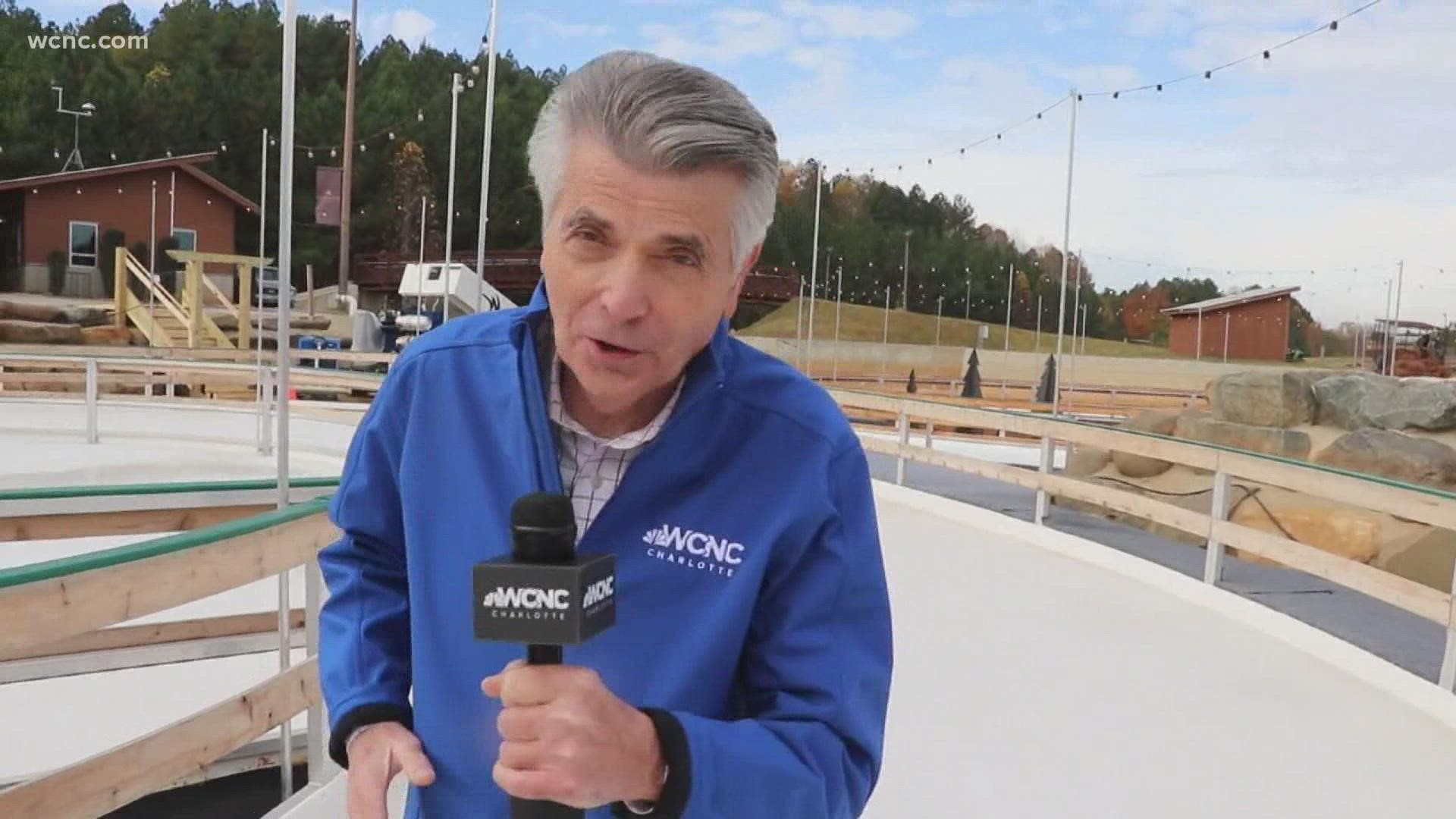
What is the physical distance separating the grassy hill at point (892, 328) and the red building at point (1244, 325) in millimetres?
9463

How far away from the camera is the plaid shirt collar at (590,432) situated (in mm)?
1047

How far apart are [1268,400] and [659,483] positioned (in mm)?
8015

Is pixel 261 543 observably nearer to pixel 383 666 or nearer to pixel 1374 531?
pixel 383 666

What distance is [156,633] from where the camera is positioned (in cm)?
358

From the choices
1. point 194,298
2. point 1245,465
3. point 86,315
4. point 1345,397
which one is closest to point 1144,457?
point 1345,397

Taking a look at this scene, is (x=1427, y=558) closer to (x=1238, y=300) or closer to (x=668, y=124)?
(x=668, y=124)

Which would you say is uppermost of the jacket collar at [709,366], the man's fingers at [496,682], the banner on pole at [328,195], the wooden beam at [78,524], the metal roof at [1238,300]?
the banner on pole at [328,195]

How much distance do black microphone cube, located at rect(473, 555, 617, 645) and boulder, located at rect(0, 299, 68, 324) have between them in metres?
26.5

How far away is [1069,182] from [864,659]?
33.6ft

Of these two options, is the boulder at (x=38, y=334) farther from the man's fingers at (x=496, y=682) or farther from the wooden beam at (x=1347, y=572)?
the man's fingers at (x=496, y=682)

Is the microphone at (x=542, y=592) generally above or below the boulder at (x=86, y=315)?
above

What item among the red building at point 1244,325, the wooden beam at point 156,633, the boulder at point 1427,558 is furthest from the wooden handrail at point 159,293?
the boulder at point 1427,558

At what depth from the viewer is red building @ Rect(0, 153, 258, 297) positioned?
25.7 m

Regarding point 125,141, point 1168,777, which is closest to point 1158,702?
point 1168,777
